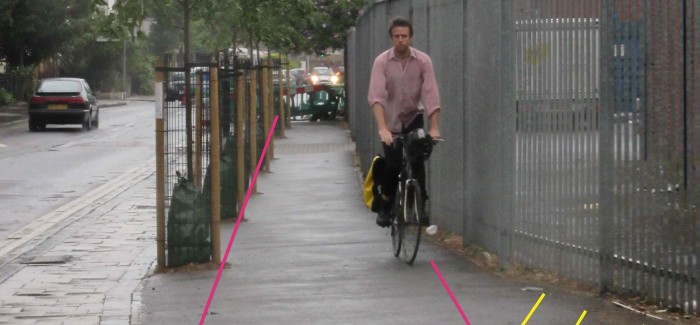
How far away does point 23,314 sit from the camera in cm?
838

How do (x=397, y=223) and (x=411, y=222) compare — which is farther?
(x=397, y=223)

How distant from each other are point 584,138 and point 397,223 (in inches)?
90.7

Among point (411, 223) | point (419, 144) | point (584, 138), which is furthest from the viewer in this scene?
point (411, 223)

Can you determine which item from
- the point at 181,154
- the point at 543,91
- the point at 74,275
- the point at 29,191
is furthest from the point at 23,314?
the point at 29,191

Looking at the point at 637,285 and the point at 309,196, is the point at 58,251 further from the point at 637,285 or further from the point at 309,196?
the point at 637,285

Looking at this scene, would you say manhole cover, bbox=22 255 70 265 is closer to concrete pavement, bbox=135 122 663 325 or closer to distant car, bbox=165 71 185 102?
concrete pavement, bbox=135 122 663 325

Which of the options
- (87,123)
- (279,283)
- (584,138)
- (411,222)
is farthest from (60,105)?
(584,138)

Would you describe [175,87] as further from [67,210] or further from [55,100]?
[55,100]

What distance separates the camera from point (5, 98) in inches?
2046

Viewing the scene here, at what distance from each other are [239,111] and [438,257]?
11.7 feet

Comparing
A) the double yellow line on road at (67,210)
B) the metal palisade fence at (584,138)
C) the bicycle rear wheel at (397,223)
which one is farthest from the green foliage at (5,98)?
the bicycle rear wheel at (397,223)

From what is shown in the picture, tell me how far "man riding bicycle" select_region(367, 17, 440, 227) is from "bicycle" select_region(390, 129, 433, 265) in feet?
0.25

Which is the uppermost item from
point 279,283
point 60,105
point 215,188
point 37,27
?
point 37,27

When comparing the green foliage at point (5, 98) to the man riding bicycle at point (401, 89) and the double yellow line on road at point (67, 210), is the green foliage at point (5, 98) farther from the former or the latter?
the man riding bicycle at point (401, 89)
